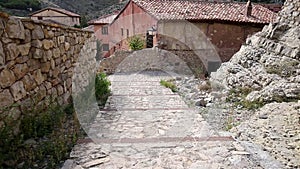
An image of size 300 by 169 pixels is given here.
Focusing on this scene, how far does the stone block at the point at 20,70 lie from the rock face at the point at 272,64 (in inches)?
179

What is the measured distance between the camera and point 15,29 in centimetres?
278

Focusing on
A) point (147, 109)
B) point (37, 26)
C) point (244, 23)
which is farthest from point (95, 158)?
point (244, 23)

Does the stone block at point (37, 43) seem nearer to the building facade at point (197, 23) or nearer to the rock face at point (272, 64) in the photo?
the rock face at point (272, 64)

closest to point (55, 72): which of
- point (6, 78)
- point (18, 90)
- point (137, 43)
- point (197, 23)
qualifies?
point (18, 90)

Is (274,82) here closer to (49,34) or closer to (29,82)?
(49,34)

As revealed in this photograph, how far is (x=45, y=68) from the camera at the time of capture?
3.70 meters

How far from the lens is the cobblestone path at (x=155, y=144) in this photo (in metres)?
2.80

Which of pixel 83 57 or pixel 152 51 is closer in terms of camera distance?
pixel 83 57

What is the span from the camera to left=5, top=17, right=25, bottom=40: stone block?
8.72ft

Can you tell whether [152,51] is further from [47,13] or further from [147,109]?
[47,13]

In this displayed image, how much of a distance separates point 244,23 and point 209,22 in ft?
7.39

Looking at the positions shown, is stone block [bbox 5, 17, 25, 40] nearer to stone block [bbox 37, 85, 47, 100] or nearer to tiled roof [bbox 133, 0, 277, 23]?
stone block [bbox 37, 85, 47, 100]

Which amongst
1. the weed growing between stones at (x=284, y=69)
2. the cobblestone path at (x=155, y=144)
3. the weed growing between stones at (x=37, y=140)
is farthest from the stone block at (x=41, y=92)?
the weed growing between stones at (x=284, y=69)

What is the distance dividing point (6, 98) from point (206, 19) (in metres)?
13.7
